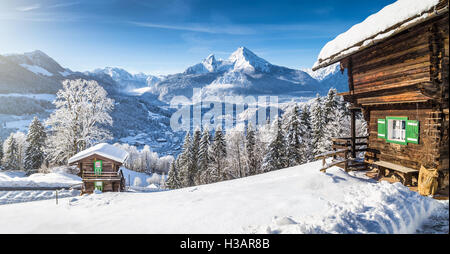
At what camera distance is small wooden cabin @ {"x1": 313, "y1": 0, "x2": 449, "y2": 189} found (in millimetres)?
7184

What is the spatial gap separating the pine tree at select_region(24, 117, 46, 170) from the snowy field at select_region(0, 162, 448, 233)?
33.9 metres

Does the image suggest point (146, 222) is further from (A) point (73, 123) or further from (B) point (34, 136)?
(B) point (34, 136)

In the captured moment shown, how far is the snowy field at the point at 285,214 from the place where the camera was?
15.7 ft

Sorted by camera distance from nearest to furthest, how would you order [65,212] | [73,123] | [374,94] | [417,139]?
[417,139] → [65,212] → [374,94] → [73,123]

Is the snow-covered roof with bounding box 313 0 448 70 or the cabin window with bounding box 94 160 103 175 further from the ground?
the snow-covered roof with bounding box 313 0 448 70

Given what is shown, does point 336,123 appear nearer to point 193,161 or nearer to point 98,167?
point 193,161

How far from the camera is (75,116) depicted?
24.5 metres

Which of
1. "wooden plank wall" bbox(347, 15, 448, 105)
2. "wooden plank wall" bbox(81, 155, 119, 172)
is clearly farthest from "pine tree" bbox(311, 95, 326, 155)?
"wooden plank wall" bbox(81, 155, 119, 172)

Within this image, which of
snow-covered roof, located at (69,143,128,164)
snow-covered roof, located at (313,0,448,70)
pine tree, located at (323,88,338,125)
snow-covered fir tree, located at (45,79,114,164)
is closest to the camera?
snow-covered roof, located at (313,0,448,70)

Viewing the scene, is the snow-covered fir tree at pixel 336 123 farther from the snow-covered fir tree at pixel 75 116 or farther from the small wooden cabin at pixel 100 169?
the snow-covered fir tree at pixel 75 116

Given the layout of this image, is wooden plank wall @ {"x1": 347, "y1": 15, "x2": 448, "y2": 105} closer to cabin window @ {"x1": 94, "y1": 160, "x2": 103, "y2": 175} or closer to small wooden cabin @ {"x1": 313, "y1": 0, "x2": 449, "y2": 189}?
small wooden cabin @ {"x1": 313, "y1": 0, "x2": 449, "y2": 189}
